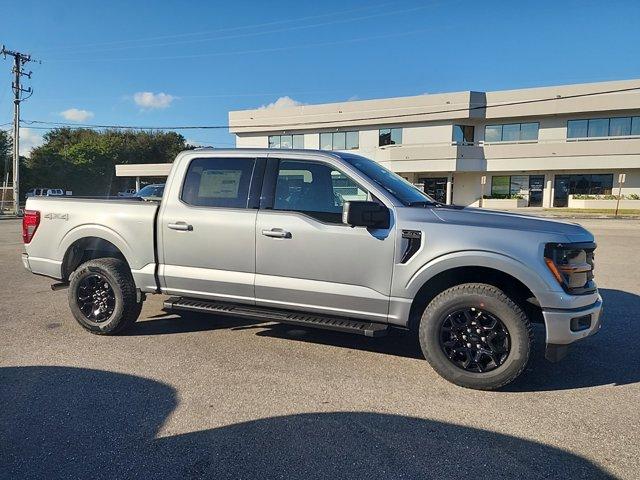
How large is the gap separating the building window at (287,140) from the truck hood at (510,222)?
1600 inches

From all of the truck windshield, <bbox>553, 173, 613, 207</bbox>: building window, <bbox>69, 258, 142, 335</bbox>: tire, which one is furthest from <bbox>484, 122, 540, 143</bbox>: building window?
<bbox>69, 258, 142, 335</bbox>: tire

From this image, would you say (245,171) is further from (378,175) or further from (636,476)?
(636,476)

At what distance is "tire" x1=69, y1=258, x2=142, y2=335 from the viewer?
5.23 metres

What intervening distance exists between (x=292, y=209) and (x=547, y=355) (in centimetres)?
256

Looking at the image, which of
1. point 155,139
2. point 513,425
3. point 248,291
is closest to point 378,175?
point 248,291

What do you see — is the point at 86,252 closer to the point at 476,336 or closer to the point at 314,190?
the point at 314,190

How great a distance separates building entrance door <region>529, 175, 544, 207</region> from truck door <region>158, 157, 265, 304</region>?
38.6m

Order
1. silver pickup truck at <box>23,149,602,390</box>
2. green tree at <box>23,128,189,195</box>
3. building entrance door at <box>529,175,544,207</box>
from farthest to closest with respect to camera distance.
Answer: green tree at <box>23,128,189,195</box>, building entrance door at <box>529,175,544,207</box>, silver pickup truck at <box>23,149,602,390</box>

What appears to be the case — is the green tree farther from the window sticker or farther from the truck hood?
the truck hood

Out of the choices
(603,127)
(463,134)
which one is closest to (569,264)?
(463,134)

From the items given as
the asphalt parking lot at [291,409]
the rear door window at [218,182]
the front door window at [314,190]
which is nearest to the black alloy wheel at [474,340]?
the asphalt parking lot at [291,409]

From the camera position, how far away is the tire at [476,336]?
3.90 metres

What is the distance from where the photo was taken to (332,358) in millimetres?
4734

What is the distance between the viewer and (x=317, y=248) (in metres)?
4.39
